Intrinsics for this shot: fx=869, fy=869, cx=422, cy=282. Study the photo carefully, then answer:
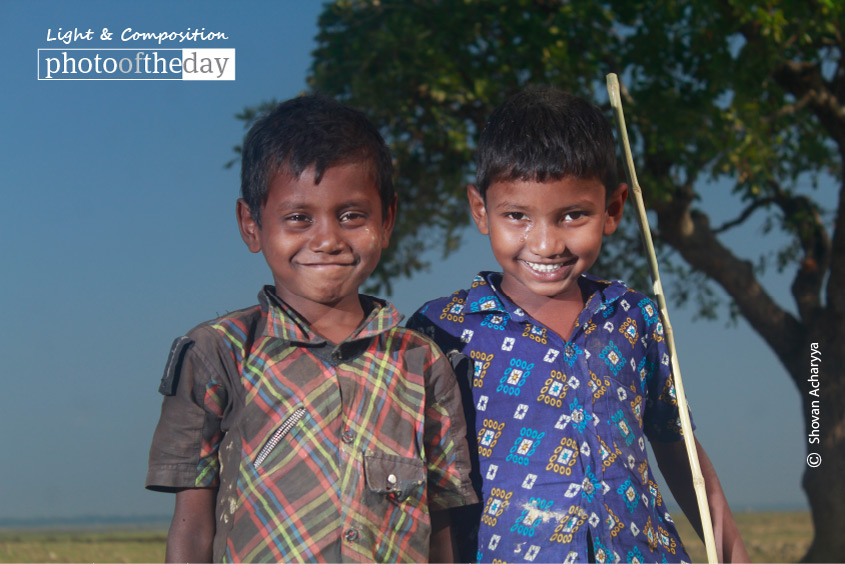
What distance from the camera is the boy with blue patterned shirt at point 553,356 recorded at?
2350 millimetres

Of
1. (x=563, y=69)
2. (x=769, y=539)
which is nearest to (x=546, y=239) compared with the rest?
(x=563, y=69)

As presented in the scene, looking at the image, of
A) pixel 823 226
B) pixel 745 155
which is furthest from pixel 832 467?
pixel 745 155

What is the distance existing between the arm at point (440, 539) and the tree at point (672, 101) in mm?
5055

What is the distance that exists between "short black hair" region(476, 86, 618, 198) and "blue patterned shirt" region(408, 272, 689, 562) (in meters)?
0.38

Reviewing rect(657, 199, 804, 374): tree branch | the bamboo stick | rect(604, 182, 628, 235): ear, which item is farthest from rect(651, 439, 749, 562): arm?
rect(657, 199, 804, 374): tree branch

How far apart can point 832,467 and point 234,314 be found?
7.82 meters

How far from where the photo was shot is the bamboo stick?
229 cm

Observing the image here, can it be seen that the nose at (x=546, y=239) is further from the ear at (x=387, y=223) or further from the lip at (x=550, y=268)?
the ear at (x=387, y=223)

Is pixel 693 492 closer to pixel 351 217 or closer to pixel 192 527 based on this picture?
Result: pixel 351 217

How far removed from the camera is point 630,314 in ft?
8.75

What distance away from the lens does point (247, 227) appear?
236cm

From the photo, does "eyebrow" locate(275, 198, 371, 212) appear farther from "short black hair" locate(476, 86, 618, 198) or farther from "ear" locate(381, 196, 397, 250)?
"short black hair" locate(476, 86, 618, 198)

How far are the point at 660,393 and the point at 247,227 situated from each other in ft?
4.51

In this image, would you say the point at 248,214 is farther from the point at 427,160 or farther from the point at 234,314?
the point at 427,160
